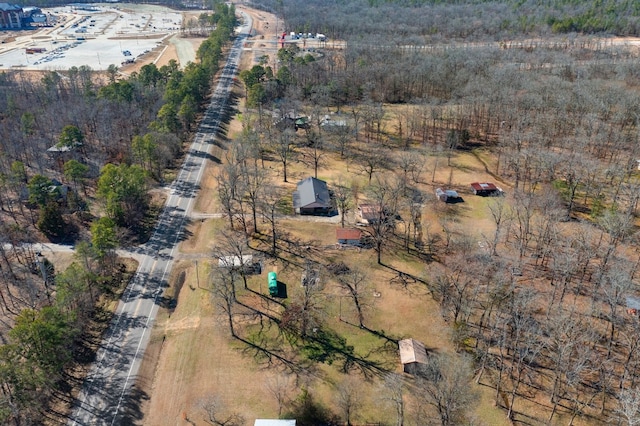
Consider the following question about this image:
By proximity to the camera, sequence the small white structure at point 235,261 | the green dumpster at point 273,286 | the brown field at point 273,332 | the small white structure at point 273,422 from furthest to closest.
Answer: the small white structure at point 235,261 → the green dumpster at point 273,286 → the brown field at point 273,332 → the small white structure at point 273,422

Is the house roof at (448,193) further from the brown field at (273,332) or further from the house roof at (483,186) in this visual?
the house roof at (483,186)

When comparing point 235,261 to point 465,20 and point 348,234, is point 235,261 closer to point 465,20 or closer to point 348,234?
point 348,234

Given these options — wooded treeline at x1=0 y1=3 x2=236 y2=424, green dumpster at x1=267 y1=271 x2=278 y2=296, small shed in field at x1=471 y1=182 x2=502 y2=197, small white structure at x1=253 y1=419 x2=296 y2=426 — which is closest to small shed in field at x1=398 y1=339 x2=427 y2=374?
small white structure at x1=253 y1=419 x2=296 y2=426

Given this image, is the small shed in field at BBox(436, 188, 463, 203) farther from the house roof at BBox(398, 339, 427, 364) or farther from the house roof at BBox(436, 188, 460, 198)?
the house roof at BBox(398, 339, 427, 364)

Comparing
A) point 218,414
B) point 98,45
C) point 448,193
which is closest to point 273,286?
point 218,414

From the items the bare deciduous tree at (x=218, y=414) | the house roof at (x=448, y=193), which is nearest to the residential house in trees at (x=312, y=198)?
the house roof at (x=448, y=193)

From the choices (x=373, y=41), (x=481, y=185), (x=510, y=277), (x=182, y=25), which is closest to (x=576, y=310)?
(x=510, y=277)
